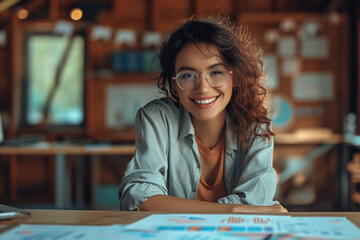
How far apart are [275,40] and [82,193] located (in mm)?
2908

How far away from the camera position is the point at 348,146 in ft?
16.9

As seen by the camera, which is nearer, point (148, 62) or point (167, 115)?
point (167, 115)

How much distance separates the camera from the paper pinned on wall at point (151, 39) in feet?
18.5

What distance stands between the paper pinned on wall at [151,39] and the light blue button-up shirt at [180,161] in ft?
13.2

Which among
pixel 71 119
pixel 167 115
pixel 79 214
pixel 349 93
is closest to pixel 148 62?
pixel 71 119

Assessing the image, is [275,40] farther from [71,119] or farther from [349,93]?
[71,119]

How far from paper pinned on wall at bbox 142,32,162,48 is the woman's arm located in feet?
14.5

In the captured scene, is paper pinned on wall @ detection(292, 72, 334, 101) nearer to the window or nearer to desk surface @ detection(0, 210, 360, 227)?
the window

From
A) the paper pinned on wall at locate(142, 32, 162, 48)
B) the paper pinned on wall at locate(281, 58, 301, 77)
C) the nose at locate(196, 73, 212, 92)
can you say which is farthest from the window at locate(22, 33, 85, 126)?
the nose at locate(196, 73, 212, 92)

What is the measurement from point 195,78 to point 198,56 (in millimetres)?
74

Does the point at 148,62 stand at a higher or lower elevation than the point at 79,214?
higher

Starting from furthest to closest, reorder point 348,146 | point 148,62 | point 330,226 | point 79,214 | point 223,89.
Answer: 1. point 148,62
2. point 348,146
3. point 223,89
4. point 79,214
5. point 330,226

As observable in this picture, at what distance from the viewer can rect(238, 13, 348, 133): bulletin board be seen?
564 cm

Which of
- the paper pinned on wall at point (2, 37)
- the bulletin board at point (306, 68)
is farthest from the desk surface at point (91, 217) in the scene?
the paper pinned on wall at point (2, 37)
